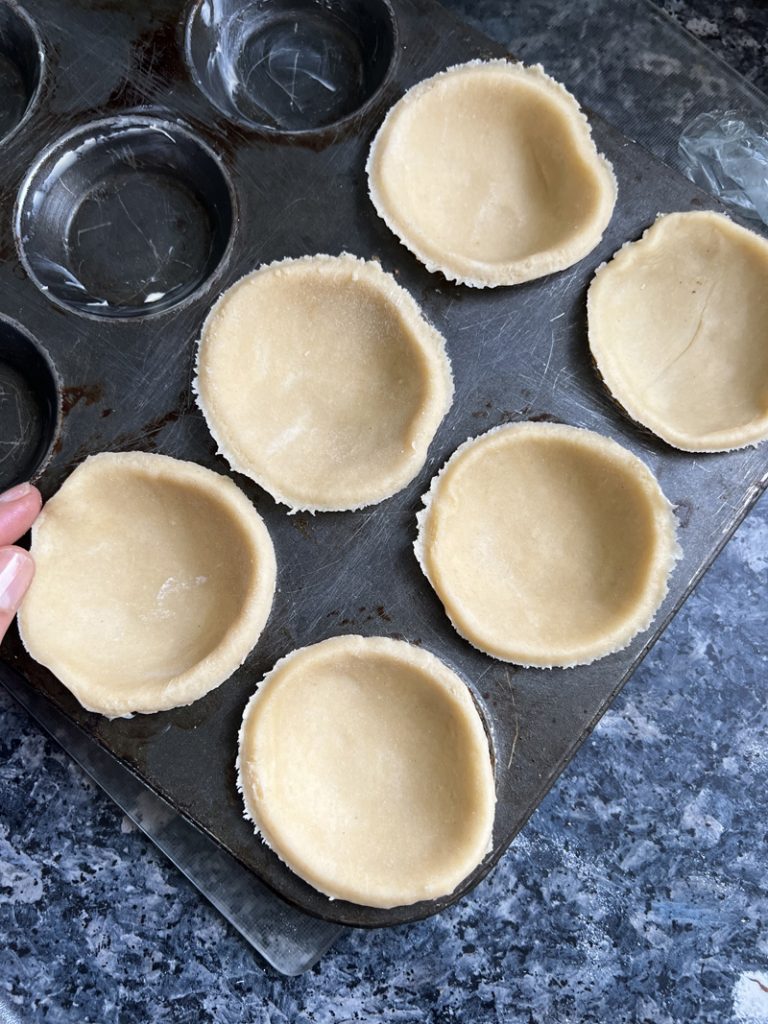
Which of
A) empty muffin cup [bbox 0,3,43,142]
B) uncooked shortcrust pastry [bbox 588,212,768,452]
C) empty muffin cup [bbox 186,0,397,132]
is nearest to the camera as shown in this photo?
uncooked shortcrust pastry [bbox 588,212,768,452]

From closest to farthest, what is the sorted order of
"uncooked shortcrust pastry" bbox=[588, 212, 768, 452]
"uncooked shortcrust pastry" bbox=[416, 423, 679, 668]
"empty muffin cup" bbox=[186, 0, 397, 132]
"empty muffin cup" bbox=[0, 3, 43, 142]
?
"uncooked shortcrust pastry" bbox=[416, 423, 679, 668]
"uncooked shortcrust pastry" bbox=[588, 212, 768, 452]
"empty muffin cup" bbox=[0, 3, 43, 142]
"empty muffin cup" bbox=[186, 0, 397, 132]

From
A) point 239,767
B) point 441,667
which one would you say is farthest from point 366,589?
point 239,767

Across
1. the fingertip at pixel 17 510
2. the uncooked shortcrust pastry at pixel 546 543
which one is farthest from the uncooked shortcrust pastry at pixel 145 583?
the uncooked shortcrust pastry at pixel 546 543

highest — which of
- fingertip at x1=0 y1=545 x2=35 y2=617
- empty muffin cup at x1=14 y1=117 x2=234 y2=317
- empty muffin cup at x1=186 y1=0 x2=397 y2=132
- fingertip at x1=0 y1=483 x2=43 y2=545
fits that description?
empty muffin cup at x1=186 y1=0 x2=397 y2=132

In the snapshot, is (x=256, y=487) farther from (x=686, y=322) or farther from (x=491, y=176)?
(x=686, y=322)

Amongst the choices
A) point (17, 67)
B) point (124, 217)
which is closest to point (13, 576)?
point (124, 217)

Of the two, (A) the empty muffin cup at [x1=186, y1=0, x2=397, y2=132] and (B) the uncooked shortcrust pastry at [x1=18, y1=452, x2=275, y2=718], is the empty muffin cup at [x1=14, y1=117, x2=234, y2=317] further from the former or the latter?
(B) the uncooked shortcrust pastry at [x1=18, y1=452, x2=275, y2=718]

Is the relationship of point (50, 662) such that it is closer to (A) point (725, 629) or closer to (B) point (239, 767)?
(B) point (239, 767)

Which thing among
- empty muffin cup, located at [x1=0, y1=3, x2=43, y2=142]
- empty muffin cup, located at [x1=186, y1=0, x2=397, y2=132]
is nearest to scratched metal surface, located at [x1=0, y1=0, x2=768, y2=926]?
empty muffin cup, located at [x1=0, y1=3, x2=43, y2=142]
